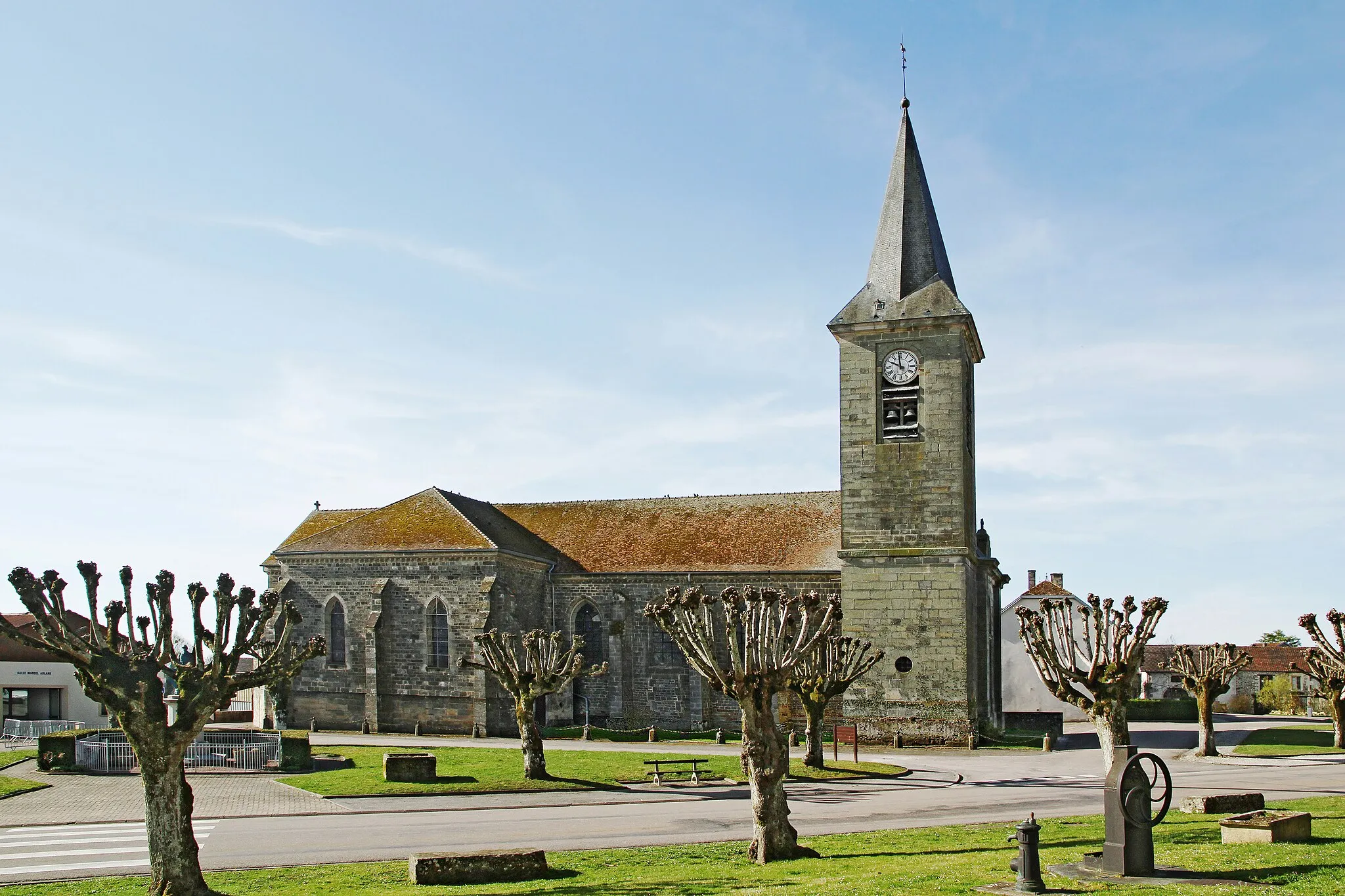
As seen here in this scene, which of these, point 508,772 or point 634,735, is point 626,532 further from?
point 508,772

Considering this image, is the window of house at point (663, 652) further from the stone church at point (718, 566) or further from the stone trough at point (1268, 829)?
the stone trough at point (1268, 829)

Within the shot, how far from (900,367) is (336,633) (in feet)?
70.4

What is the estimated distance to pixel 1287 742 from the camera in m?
39.5

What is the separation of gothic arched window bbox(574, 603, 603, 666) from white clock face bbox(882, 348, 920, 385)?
13628mm

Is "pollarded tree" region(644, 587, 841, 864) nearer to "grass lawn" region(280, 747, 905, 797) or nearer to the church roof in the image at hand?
"grass lawn" region(280, 747, 905, 797)

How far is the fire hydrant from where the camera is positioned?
38.9 feet

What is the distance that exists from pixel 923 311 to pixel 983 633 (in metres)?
11.0

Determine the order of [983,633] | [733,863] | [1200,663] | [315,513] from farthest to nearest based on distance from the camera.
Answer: [315,513]
[983,633]
[1200,663]
[733,863]

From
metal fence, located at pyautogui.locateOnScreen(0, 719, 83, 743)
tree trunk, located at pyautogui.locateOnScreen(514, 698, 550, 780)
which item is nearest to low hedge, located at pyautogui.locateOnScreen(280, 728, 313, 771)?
tree trunk, located at pyautogui.locateOnScreen(514, 698, 550, 780)

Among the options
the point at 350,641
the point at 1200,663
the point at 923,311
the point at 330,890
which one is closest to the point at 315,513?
the point at 350,641

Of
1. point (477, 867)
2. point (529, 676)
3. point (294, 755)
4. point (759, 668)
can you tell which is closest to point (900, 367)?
point (529, 676)

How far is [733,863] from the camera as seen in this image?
15609 millimetres

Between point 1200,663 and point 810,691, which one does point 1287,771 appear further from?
point 810,691

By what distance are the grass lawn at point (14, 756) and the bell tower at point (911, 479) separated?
903 inches
